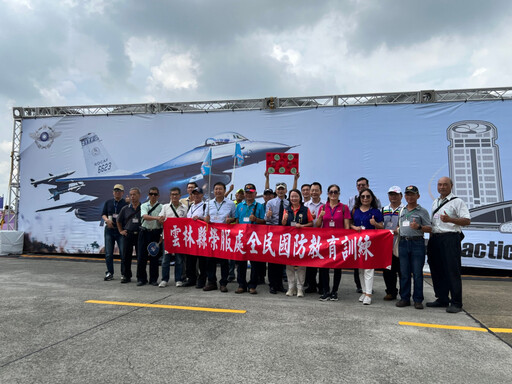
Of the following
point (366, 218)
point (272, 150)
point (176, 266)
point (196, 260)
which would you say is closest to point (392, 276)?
point (366, 218)

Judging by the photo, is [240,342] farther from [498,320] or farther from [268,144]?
[268,144]

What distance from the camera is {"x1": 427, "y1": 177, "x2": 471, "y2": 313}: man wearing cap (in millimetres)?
4586

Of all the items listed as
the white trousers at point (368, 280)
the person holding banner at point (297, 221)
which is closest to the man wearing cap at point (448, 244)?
the white trousers at point (368, 280)

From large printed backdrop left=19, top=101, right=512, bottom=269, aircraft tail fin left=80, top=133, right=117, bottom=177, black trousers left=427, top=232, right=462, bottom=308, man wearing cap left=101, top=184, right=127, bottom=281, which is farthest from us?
aircraft tail fin left=80, top=133, right=117, bottom=177

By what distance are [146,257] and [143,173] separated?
5.00 metres

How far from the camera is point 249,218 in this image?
5.71m

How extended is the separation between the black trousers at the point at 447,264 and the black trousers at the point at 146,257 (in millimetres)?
4658

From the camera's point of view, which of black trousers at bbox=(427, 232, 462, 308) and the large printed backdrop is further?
the large printed backdrop

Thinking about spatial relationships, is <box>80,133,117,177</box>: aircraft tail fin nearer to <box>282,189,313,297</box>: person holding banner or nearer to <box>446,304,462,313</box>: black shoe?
<box>282,189,313,297</box>: person holding banner

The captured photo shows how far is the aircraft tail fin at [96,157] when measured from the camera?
10969 mm

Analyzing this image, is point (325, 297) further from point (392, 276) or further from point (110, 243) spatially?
point (110, 243)

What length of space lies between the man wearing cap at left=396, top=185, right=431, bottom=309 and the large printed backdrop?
4.64m

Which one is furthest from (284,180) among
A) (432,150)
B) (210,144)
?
(432,150)

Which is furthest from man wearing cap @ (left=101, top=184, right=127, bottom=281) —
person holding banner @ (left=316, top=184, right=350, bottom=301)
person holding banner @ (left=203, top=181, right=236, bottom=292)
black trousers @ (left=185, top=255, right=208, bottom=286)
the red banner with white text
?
person holding banner @ (left=316, top=184, right=350, bottom=301)
